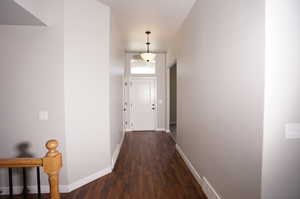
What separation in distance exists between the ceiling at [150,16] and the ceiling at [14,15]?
1099 mm

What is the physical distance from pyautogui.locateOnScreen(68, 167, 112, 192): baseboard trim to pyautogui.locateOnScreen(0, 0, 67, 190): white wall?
542 mm

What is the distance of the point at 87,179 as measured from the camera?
7.82 feet

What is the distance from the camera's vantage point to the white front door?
18.5ft

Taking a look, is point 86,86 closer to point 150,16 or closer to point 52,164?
point 52,164

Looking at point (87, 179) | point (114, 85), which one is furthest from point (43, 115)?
point (114, 85)

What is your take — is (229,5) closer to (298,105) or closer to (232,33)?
(232,33)

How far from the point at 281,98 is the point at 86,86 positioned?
7.73ft

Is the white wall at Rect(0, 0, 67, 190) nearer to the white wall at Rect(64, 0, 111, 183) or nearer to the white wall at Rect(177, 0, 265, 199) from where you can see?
the white wall at Rect(64, 0, 111, 183)

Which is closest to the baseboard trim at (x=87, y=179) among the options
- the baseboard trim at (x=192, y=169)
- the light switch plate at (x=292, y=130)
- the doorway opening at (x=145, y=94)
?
the baseboard trim at (x=192, y=169)

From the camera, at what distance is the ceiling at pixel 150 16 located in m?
2.56

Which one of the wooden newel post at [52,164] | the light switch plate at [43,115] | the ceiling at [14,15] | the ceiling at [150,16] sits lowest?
the wooden newel post at [52,164]

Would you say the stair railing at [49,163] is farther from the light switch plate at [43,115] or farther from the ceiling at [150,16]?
the ceiling at [150,16]

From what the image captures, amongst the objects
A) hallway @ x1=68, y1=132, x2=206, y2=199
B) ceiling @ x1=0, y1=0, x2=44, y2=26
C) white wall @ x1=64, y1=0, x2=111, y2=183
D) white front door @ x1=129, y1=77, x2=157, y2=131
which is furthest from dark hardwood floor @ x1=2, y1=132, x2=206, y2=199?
ceiling @ x1=0, y1=0, x2=44, y2=26

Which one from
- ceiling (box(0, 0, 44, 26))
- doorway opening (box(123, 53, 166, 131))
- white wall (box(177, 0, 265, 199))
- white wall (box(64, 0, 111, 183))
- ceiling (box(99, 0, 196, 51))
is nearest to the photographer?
white wall (box(177, 0, 265, 199))
